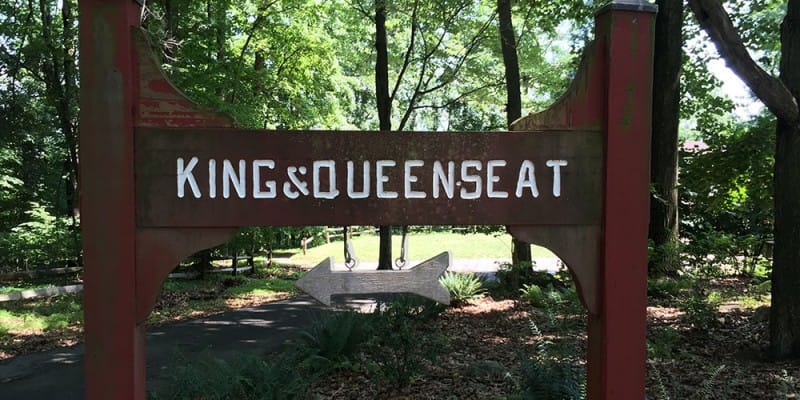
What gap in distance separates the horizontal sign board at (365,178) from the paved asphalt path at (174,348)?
3131 millimetres

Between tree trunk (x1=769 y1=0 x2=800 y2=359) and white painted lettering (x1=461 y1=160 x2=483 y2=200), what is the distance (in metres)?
4.23

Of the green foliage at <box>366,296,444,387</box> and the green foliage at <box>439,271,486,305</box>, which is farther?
the green foliage at <box>439,271,486,305</box>

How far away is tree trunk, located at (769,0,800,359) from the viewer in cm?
491

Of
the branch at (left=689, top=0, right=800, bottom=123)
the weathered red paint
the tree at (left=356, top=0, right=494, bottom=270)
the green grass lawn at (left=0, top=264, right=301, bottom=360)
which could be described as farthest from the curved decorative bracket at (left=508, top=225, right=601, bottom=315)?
the tree at (left=356, top=0, right=494, bottom=270)

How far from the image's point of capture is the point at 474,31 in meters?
14.5

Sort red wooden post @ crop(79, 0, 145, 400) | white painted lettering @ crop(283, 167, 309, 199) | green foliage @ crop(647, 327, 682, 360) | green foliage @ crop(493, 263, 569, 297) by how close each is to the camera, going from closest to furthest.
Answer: red wooden post @ crop(79, 0, 145, 400) → white painted lettering @ crop(283, 167, 309, 199) → green foliage @ crop(647, 327, 682, 360) → green foliage @ crop(493, 263, 569, 297)

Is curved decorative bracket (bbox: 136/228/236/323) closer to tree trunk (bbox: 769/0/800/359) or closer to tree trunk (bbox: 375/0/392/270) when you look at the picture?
tree trunk (bbox: 769/0/800/359)

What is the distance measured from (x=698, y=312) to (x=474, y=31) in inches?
396

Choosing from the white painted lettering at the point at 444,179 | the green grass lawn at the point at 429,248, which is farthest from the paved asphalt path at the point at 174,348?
the green grass lawn at the point at 429,248

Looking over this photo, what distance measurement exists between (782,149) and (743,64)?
0.89 meters

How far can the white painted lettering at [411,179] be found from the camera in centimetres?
213

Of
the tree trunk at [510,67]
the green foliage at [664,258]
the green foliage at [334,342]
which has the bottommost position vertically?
the green foliage at [334,342]

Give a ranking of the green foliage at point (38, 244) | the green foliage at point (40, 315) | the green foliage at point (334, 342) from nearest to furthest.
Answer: the green foliage at point (334, 342), the green foliage at point (40, 315), the green foliage at point (38, 244)

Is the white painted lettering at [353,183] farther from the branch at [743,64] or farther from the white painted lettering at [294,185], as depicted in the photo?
the branch at [743,64]
